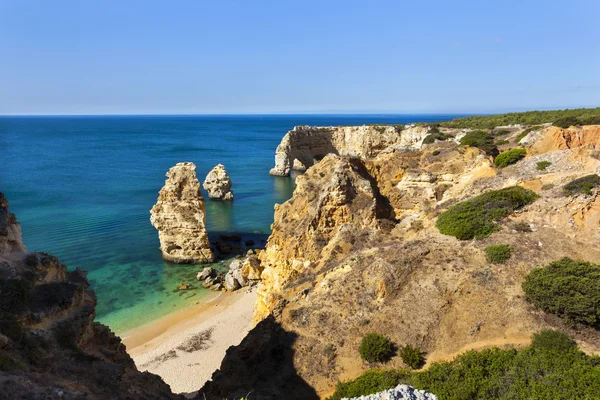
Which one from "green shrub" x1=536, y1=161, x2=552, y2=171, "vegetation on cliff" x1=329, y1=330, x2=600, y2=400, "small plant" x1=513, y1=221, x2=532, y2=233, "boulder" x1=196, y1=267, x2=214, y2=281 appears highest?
"green shrub" x1=536, y1=161, x2=552, y2=171

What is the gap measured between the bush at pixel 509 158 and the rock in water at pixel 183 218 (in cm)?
2381

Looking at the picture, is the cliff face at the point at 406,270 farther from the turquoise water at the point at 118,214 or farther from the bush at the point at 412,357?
the turquoise water at the point at 118,214

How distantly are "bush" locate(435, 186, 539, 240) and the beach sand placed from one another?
45.0ft

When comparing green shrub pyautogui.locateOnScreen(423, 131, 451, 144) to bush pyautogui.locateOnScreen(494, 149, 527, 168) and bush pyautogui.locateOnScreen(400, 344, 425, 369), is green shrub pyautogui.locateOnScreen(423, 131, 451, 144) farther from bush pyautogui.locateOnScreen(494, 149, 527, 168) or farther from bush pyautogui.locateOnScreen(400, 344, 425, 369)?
bush pyautogui.locateOnScreen(400, 344, 425, 369)

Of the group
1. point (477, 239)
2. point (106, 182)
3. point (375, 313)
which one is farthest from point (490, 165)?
point (106, 182)

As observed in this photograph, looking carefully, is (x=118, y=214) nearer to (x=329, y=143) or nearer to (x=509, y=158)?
(x=509, y=158)

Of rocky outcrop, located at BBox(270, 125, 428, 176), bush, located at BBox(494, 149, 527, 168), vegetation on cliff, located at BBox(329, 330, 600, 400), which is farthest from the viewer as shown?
rocky outcrop, located at BBox(270, 125, 428, 176)

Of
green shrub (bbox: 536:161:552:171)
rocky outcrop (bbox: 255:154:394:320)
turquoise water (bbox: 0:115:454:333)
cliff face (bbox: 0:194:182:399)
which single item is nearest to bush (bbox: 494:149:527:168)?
green shrub (bbox: 536:161:552:171)

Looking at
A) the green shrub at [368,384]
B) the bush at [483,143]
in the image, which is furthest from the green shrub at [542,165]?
the green shrub at [368,384]

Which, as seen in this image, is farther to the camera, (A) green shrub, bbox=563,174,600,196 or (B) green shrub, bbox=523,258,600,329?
(A) green shrub, bbox=563,174,600,196

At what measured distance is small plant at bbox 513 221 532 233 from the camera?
51.3ft

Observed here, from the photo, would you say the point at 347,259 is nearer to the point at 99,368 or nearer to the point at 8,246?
the point at 99,368

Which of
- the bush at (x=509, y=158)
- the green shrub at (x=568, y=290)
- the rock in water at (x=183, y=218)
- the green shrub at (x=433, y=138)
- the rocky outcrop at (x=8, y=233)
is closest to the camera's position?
the green shrub at (x=568, y=290)

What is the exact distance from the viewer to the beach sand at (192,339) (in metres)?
20.5
